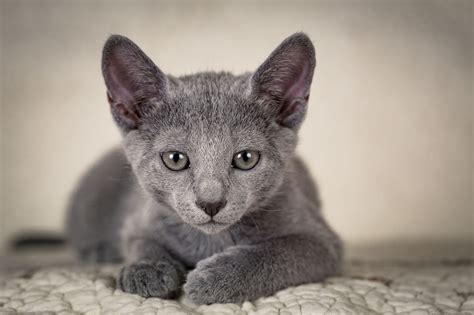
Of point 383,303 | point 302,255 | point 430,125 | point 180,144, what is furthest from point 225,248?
point 430,125

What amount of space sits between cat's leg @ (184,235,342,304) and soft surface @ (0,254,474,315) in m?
0.03

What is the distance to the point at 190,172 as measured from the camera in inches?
53.4

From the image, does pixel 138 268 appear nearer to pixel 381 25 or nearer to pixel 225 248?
pixel 225 248

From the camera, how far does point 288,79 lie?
4.85ft

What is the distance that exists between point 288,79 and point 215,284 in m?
0.52

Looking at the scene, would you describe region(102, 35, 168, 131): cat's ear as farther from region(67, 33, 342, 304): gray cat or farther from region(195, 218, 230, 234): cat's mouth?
region(195, 218, 230, 234): cat's mouth

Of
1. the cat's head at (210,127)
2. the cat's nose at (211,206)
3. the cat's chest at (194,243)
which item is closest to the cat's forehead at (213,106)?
the cat's head at (210,127)

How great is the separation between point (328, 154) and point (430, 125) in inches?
16.6

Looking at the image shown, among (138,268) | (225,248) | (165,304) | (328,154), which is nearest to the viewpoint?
(165,304)

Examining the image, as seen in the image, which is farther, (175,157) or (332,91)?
(332,91)

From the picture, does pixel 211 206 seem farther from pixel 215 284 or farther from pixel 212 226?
pixel 215 284

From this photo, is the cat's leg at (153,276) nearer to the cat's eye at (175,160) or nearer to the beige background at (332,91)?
the cat's eye at (175,160)

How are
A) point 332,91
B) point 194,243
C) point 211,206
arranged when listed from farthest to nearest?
point 332,91 → point 194,243 → point 211,206

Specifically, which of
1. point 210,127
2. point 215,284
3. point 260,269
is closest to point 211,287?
point 215,284
